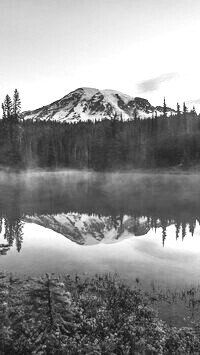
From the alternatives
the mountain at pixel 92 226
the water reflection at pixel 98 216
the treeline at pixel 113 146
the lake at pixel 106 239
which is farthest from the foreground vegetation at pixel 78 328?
the treeline at pixel 113 146

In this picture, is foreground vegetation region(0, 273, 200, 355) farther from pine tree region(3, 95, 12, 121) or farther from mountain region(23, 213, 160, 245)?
pine tree region(3, 95, 12, 121)

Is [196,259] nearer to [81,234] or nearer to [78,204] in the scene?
[81,234]

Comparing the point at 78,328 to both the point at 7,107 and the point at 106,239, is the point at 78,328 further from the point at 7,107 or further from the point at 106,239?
the point at 7,107

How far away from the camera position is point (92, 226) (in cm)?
2589

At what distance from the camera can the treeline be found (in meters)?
94.7

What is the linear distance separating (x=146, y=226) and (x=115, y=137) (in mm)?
82756

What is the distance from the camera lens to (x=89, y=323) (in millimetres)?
9359

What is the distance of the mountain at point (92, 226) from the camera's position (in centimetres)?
2225

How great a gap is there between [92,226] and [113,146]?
3154 inches

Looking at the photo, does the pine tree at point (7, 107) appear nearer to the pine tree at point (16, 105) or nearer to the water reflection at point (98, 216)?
the pine tree at point (16, 105)

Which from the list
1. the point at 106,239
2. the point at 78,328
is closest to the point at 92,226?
the point at 106,239

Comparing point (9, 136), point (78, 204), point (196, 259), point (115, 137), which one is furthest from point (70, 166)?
point (196, 259)

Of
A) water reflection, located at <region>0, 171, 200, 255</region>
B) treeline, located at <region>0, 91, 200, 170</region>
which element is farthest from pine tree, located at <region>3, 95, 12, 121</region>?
water reflection, located at <region>0, 171, 200, 255</region>

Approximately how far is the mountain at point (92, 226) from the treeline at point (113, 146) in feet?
194
